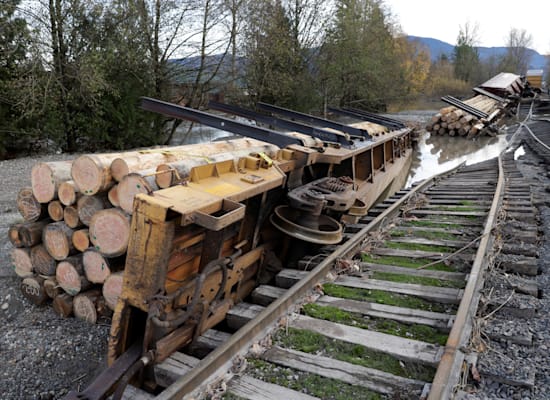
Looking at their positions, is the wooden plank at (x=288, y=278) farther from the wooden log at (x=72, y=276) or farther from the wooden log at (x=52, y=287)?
the wooden log at (x=52, y=287)

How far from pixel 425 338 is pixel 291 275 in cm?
147

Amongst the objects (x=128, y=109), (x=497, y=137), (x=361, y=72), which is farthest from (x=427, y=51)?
(x=128, y=109)

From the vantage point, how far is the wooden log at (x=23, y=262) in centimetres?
432

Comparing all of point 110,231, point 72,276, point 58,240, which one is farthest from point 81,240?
point 110,231

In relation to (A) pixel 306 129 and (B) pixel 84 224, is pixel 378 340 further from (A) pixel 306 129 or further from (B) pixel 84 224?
(A) pixel 306 129

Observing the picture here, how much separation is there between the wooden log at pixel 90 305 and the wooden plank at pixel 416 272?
2.61m

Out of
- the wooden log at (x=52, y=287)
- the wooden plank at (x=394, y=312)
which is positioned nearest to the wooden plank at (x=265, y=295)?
the wooden plank at (x=394, y=312)

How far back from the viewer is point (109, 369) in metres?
2.74

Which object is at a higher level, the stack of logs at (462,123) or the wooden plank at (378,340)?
the stack of logs at (462,123)

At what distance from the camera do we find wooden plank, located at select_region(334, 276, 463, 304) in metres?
3.57

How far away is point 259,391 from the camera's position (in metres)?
2.51

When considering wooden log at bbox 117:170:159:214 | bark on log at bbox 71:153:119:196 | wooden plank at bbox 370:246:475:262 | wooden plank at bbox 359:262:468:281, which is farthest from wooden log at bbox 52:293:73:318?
wooden plank at bbox 370:246:475:262

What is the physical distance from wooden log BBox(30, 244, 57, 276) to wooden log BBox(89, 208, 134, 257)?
0.75m

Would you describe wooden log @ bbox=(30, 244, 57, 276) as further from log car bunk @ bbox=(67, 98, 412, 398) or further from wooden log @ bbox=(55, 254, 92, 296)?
log car bunk @ bbox=(67, 98, 412, 398)
